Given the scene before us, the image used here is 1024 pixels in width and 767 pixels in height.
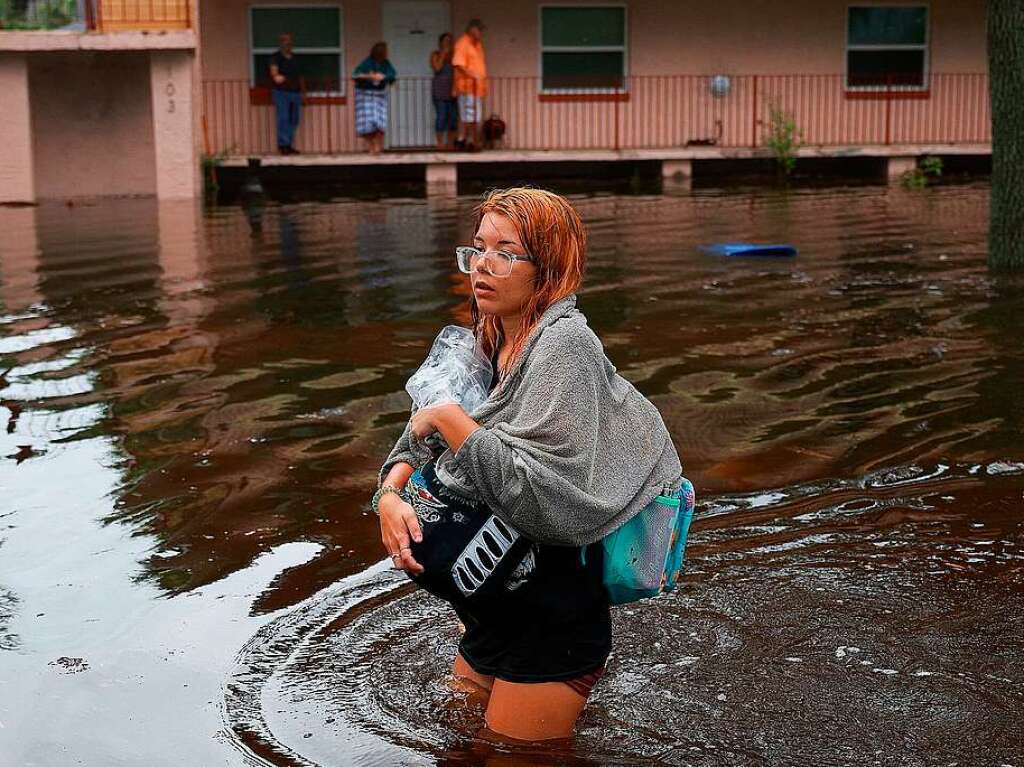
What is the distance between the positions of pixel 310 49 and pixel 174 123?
11.5 ft

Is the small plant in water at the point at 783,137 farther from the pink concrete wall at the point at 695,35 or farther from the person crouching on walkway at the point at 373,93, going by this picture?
the person crouching on walkway at the point at 373,93

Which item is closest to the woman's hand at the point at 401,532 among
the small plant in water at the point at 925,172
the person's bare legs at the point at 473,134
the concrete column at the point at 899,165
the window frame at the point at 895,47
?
the small plant in water at the point at 925,172

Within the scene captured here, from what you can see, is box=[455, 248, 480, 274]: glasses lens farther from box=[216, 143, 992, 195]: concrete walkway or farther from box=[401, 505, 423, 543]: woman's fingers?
box=[216, 143, 992, 195]: concrete walkway

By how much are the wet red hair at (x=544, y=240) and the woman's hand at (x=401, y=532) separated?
423mm

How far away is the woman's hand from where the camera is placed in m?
3.68

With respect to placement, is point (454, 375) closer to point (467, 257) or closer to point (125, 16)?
point (467, 257)

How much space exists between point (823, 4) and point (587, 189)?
6042mm

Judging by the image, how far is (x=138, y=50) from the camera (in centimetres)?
2277

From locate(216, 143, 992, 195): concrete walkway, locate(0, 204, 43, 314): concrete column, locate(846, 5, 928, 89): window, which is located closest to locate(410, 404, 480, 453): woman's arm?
locate(0, 204, 43, 314): concrete column

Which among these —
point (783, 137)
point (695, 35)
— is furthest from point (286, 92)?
point (783, 137)

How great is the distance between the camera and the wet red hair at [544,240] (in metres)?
3.71

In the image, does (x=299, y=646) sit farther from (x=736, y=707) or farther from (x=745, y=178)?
(x=745, y=178)

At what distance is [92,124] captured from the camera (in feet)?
79.6

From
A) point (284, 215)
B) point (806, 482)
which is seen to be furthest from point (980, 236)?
point (806, 482)
